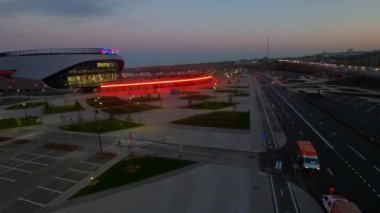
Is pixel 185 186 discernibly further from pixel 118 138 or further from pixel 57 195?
pixel 118 138

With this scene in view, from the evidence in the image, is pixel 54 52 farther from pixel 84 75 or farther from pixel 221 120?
pixel 221 120

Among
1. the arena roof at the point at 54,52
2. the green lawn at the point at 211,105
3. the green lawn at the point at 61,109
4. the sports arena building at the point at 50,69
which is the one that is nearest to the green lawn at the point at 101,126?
the green lawn at the point at 61,109

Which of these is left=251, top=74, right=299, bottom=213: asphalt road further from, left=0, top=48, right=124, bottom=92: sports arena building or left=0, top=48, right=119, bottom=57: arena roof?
left=0, top=48, right=119, bottom=57: arena roof

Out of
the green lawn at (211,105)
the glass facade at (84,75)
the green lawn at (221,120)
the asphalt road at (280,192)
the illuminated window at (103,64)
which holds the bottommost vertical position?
the asphalt road at (280,192)

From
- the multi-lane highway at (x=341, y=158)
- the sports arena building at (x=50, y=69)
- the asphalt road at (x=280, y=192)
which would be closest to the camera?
the asphalt road at (x=280, y=192)

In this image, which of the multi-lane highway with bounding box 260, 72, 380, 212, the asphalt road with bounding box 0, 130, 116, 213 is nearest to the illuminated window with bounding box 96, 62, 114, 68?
the asphalt road with bounding box 0, 130, 116, 213

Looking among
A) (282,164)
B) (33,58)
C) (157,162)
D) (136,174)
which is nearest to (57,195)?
(136,174)

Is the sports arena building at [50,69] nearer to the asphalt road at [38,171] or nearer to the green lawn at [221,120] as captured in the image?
the green lawn at [221,120]
